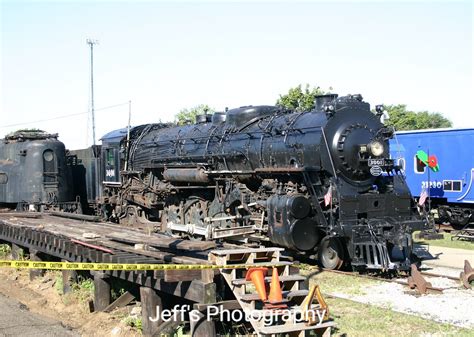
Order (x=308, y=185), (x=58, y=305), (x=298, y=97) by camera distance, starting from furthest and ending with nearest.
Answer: (x=298, y=97)
(x=308, y=185)
(x=58, y=305)

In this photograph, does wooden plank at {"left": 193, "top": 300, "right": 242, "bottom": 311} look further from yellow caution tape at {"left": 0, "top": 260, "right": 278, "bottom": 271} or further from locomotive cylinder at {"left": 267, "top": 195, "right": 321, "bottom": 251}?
locomotive cylinder at {"left": 267, "top": 195, "right": 321, "bottom": 251}

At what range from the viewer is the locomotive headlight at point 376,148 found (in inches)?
444

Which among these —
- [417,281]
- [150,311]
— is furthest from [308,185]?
[150,311]

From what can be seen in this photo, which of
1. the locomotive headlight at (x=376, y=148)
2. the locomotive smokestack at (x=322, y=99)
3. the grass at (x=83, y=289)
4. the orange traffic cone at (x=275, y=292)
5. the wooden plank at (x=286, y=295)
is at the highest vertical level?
the locomotive smokestack at (x=322, y=99)

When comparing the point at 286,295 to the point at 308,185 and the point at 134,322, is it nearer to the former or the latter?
the point at 134,322

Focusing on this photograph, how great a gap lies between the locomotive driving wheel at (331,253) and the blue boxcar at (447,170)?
689cm

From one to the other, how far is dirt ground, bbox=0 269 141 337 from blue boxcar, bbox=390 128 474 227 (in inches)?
456

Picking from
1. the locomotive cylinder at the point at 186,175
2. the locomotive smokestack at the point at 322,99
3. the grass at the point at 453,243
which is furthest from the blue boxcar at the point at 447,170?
the locomotive cylinder at the point at 186,175

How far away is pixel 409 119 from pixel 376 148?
150 feet

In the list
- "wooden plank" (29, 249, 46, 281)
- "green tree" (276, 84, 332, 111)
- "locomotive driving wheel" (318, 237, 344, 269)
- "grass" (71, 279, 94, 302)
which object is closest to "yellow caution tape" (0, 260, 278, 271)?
"grass" (71, 279, 94, 302)

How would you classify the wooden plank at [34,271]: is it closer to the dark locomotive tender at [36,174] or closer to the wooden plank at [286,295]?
the wooden plank at [286,295]

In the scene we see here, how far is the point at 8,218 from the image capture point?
523 inches

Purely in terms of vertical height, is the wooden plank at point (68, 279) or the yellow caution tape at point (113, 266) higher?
the yellow caution tape at point (113, 266)

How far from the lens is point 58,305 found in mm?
9297
